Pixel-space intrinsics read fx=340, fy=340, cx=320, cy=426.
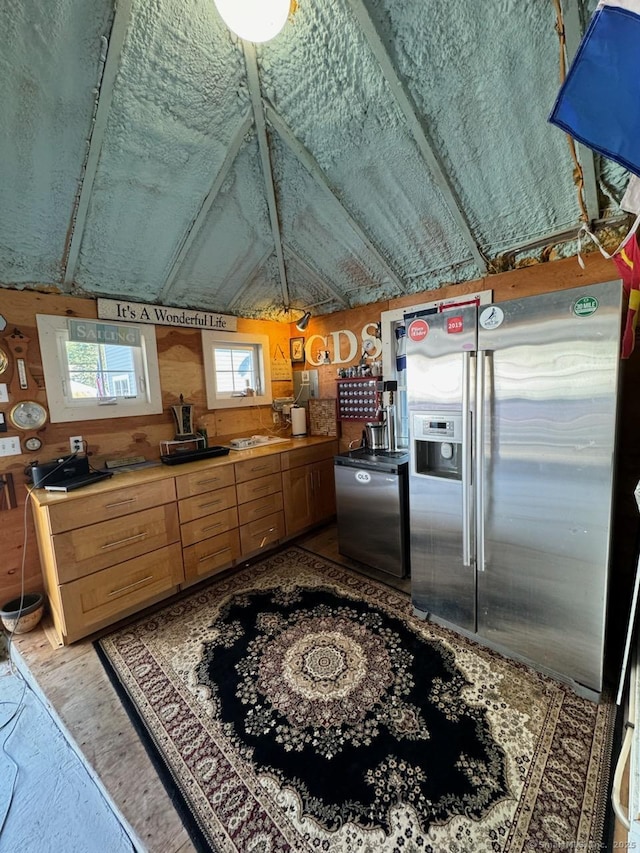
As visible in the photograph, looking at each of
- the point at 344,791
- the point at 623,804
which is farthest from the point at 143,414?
the point at 623,804

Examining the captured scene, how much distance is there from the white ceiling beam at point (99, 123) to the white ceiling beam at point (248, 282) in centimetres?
121

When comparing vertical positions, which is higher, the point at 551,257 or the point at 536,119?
the point at 536,119

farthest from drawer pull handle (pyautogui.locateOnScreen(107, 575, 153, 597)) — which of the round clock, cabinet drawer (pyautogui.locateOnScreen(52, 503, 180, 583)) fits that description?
the round clock

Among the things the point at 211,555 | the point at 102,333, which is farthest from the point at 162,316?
the point at 211,555

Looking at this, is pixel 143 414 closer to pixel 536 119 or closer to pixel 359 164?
pixel 359 164

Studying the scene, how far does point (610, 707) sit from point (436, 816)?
970 millimetres

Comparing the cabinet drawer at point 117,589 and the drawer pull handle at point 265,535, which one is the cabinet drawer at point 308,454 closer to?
the drawer pull handle at point 265,535

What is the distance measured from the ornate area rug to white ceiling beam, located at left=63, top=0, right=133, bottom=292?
2.47 m

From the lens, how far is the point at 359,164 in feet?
6.45

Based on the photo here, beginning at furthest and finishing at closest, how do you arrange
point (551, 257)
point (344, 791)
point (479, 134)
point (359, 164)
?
point (551, 257), point (359, 164), point (479, 134), point (344, 791)

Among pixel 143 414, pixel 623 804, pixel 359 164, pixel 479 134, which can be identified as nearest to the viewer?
pixel 623 804

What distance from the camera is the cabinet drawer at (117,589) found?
6.48ft

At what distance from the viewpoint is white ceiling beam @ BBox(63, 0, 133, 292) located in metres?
1.32

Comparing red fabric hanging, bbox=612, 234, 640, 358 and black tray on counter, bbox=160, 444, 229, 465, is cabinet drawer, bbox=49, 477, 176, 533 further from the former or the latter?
red fabric hanging, bbox=612, 234, 640, 358
